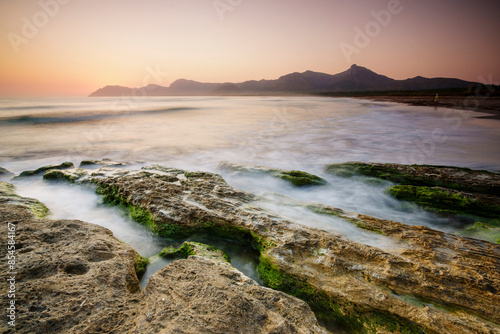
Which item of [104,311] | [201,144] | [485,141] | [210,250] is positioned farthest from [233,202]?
[485,141]

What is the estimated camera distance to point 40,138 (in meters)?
13.6

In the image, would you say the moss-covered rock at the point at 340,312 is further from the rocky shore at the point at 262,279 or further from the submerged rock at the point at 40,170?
the submerged rock at the point at 40,170

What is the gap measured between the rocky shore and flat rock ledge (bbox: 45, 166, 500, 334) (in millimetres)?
12

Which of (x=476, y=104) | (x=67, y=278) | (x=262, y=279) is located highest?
(x=476, y=104)

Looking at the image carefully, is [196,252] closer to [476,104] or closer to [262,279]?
[262,279]

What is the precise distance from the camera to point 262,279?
2.84 metres

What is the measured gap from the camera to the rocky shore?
74.1 inches

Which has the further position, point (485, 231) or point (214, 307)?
point (485, 231)

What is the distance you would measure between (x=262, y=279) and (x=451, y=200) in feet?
14.8

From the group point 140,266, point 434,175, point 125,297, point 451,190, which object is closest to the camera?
point 125,297

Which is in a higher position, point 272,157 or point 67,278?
point 67,278

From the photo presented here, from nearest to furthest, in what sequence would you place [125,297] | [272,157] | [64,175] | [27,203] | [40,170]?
[125,297] < [27,203] < [64,175] < [40,170] < [272,157]

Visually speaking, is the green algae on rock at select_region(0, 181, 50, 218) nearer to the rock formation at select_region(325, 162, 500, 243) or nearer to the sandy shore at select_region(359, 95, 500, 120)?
the rock formation at select_region(325, 162, 500, 243)

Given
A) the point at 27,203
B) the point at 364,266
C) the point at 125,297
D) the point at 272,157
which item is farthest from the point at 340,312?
the point at 272,157
